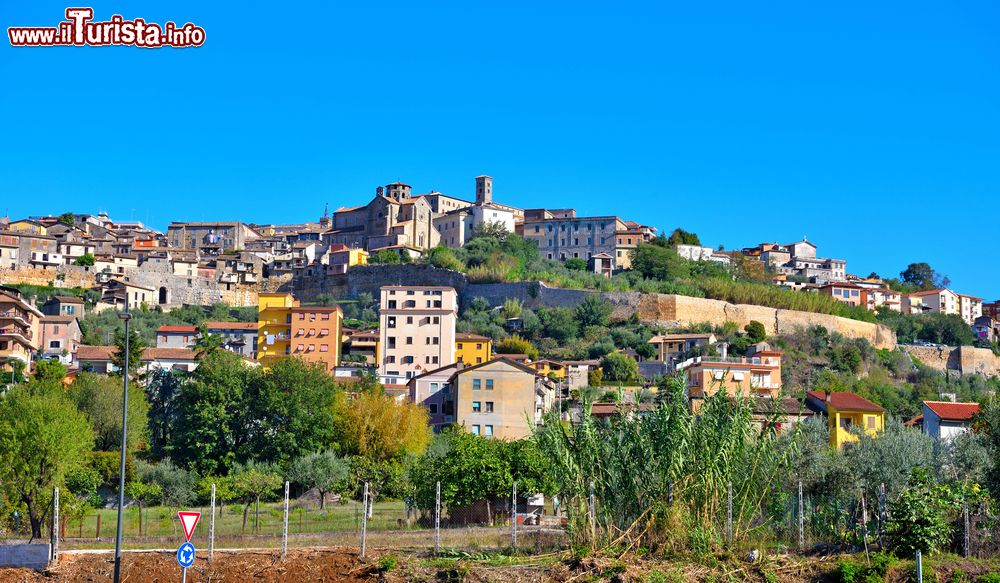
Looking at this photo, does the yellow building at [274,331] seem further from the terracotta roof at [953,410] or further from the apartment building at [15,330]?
the terracotta roof at [953,410]

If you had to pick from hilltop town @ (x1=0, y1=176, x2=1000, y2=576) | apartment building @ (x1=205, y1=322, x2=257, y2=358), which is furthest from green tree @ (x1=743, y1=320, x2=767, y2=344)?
apartment building @ (x1=205, y1=322, x2=257, y2=358)

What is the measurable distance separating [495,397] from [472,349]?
2298cm

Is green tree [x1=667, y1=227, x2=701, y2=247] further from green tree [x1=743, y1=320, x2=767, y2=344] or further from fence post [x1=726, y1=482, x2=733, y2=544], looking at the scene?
fence post [x1=726, y1=482, x2=733, y2=544]

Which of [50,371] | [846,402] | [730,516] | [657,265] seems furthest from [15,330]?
[730,516]

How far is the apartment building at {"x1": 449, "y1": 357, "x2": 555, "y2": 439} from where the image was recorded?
170 feet

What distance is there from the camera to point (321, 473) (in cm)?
3731

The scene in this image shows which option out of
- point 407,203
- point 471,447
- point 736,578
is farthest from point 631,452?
point 407,203

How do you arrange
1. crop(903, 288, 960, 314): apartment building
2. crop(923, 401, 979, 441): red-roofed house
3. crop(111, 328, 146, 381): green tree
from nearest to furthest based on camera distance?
1. crop(923, 401, 979, 441): red-roofed house
2. crop(111, 328, 146, 381): green tree
3. crop(903, 288, 960, 314): apartment building

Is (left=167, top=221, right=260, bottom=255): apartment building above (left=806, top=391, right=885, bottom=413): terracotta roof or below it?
above

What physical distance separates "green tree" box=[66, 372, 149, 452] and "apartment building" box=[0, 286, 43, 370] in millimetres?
15423

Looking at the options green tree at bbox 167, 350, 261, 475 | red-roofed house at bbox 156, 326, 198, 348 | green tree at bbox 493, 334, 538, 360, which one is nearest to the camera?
green tree at bbox 167, 350, 261, 475

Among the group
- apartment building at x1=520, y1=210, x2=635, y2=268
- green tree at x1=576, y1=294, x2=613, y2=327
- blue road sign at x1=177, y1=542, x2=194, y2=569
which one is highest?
apartment building at x1=520, y1=210, x2=635, y2=268

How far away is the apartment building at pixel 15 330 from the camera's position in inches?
2477

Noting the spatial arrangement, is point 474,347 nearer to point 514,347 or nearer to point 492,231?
point 514,347
